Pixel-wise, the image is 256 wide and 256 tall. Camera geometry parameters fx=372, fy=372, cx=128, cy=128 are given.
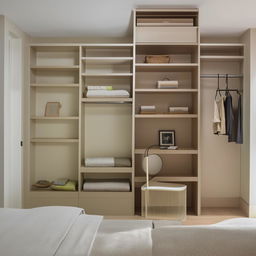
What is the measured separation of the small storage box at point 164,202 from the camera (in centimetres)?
442

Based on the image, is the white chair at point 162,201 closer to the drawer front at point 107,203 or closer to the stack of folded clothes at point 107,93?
the drawer front at point 107,203

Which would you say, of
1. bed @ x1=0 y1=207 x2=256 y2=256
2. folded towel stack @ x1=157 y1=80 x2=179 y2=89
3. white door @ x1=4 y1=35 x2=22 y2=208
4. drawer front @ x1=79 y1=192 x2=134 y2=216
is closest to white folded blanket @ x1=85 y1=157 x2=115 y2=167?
drawer front @ x1=79 y1=192 x2=134 y2=216

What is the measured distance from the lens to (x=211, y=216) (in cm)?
468

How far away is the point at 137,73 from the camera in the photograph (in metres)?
5.21

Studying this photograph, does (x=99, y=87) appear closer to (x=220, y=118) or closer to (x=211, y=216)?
(x=220, y=118)

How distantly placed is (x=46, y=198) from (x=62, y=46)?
1973 mm

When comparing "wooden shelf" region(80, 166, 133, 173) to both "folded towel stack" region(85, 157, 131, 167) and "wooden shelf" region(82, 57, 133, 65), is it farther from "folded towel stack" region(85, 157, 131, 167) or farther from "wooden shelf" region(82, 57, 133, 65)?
"wooden shelf" region(82, 57, 133, 65)

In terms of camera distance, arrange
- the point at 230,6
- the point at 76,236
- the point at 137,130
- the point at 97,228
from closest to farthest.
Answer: the point at 76,236
the point at 97,228
the point at 230,6
the point at 137,130

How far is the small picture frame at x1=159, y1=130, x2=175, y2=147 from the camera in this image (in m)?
5.09

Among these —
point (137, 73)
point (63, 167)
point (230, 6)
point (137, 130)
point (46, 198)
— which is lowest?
point (46, 198)

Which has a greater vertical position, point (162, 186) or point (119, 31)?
point (119, 31)

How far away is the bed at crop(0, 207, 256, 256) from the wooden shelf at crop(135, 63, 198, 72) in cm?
267

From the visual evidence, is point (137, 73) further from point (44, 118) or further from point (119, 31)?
point (44, 118)

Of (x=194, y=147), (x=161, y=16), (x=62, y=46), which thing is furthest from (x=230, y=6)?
(x=62, y=46)
